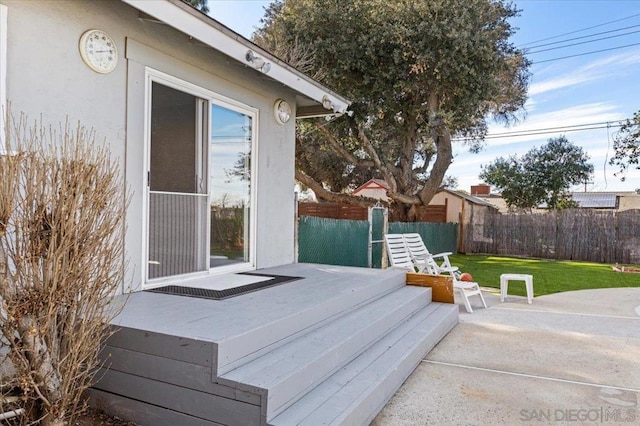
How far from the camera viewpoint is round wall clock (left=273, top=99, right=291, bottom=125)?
600cm

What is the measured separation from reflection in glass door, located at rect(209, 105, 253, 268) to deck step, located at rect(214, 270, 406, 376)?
1096mm

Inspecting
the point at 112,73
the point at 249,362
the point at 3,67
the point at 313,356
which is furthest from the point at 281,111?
the point at 249,362

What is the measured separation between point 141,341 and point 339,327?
5.16ft

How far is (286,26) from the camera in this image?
39.5ft

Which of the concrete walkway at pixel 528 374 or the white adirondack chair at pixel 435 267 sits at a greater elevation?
the white adirondack chair at pixel 435 267

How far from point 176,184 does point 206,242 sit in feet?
2.37

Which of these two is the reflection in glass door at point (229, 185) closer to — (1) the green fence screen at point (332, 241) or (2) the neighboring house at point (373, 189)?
(1) the green fence screen at point (332, 241)

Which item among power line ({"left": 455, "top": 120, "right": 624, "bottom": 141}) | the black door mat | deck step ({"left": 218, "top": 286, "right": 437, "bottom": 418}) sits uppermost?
power line ({"left": 455, "top": 120, "right": 624, "bottom": 141})

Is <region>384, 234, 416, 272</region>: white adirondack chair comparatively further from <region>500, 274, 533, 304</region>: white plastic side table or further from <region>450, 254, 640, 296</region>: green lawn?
<region>450, 254, 640, 296</region>: green lawn

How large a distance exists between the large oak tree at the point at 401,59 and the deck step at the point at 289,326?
26.6 feet

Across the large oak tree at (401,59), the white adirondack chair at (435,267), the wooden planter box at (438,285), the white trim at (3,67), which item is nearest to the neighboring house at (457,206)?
the large oak tree at (401,59)

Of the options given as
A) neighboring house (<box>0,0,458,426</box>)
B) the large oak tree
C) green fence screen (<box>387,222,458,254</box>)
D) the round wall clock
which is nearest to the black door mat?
neighboring house (<box>0,0,458,426</box>)

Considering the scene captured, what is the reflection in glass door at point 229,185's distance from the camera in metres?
4.91

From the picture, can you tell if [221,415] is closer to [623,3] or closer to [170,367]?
[170,367]
